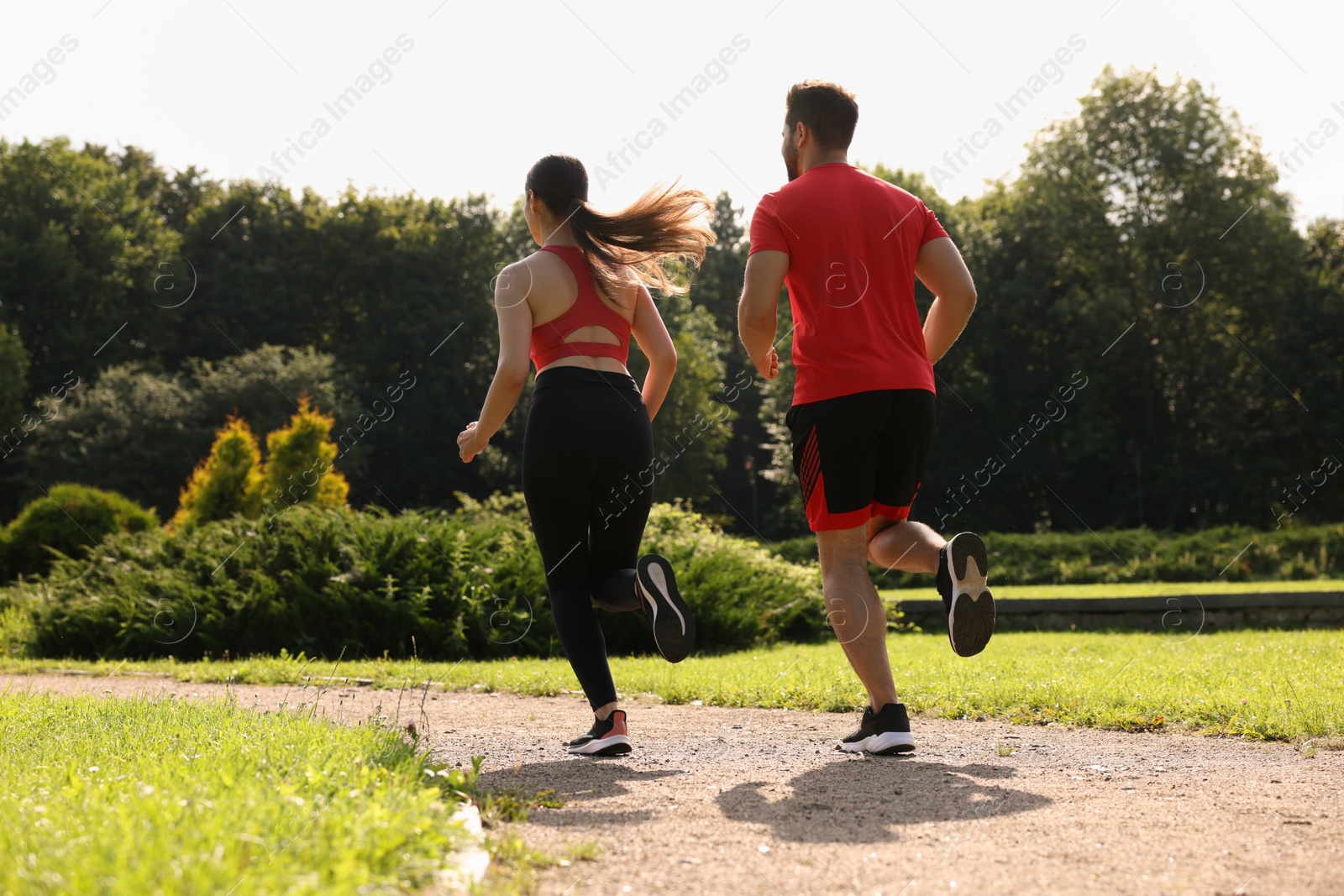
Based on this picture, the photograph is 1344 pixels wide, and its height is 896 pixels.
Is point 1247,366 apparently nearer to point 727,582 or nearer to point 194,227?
point 727,582

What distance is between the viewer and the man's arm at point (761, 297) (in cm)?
396

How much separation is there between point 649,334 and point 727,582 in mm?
5473

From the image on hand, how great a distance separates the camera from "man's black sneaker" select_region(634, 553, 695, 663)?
3834mm

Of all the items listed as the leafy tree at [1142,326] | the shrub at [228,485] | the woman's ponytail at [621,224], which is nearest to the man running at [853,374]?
the woman's ponytail at [621,224]

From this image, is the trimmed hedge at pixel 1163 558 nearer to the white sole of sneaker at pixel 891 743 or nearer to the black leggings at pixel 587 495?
the black leggings at pixel 587 495

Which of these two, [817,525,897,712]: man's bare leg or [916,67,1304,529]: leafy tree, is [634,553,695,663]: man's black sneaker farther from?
[916,67,1304,529]: leafy tree

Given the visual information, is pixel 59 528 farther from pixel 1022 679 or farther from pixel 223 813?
pixel 223 813

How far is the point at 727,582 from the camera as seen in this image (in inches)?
381

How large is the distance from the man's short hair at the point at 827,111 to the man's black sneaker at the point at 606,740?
2291 mm

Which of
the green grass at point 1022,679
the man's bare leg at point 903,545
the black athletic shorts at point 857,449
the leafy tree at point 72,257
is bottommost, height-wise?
the green grass at point 1022,679

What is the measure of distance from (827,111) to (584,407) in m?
1.44

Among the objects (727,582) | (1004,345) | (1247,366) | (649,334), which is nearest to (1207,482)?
(1247,366)

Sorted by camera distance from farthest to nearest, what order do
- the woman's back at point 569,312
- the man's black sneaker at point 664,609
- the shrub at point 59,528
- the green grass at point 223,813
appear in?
the shrub at point 59,528 → the woman's back at point 569,312 → the man's black sneaker at point 664,609 → the green grass at point 223,813

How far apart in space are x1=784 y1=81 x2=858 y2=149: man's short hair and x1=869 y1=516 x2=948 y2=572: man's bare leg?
1448mm
